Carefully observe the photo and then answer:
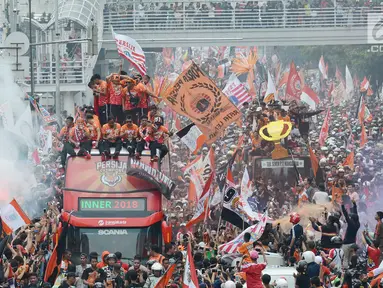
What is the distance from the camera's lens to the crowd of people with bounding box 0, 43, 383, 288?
21.1 meters

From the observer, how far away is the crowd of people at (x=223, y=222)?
21.1 m

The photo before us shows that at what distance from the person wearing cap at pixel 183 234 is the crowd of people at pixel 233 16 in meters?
44.4

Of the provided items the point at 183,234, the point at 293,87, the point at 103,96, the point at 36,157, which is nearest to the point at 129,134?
the point at 103,96

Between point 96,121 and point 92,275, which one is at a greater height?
point 96,121

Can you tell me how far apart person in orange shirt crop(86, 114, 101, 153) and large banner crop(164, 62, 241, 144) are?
171 inches

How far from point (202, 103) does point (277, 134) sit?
10.3ft

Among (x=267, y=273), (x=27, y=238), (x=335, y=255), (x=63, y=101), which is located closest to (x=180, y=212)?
(x=27, y=238)

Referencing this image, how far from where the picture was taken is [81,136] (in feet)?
85.5

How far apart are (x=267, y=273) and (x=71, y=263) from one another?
13.7ft

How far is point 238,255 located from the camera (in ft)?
79.4

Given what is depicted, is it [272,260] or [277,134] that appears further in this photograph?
[277,134]

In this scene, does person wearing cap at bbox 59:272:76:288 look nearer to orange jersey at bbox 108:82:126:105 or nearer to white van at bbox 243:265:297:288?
white van at bbox 243:265:297:288

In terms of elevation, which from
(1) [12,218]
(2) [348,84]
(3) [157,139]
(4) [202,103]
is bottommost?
(1) [12,218]

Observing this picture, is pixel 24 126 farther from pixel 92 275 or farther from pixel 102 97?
pixel 92 275
